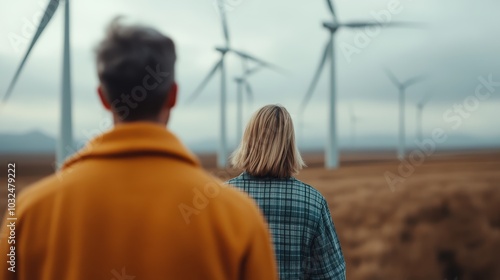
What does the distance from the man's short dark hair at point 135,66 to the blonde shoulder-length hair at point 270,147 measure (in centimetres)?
161

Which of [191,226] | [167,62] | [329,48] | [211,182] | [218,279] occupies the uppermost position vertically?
[329,48]

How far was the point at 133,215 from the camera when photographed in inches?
58.4

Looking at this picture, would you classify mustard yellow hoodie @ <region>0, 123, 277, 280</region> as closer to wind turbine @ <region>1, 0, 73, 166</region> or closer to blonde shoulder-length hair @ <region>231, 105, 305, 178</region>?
blonde shoulder-length hair @ <region>231, 105, 305, 178</region>

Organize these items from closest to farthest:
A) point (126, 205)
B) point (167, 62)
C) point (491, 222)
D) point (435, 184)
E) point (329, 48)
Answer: point (126, 205)
point (167, 62)
point (491, 222)
point (435, 184)
point (329, 48)

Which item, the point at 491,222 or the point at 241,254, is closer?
the point at 241,254

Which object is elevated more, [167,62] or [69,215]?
[167,62]

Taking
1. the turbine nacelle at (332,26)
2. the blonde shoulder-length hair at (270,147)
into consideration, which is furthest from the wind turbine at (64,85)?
the turbine nacelle at (332,26)

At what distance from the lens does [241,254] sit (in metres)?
1.53

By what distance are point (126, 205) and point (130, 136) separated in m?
0.20

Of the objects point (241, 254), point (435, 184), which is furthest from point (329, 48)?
point (241, 254)

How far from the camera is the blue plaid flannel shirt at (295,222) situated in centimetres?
322

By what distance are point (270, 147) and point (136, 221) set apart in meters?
1.80

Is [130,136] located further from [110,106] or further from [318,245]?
[318,245]

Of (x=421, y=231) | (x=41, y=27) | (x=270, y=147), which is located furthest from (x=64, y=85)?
(x=270, y=147)
